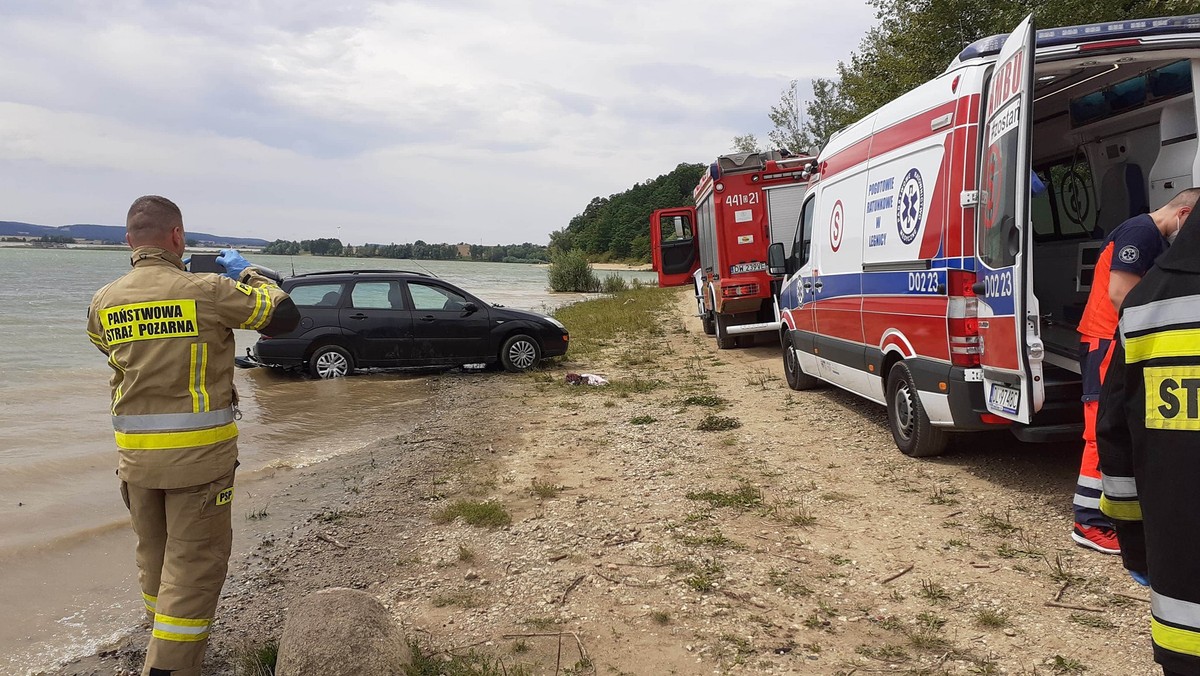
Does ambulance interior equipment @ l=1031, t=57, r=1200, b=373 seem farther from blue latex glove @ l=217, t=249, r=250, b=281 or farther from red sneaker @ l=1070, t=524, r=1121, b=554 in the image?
blue latex glove @ l=217, t=249, r=250, b=281

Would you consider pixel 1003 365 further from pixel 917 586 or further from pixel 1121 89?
pixel 1121 89

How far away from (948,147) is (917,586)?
2.96m

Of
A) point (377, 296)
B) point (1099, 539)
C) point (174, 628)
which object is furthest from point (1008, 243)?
point (377, 296)

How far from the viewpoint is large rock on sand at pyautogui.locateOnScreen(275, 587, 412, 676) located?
3.03 m

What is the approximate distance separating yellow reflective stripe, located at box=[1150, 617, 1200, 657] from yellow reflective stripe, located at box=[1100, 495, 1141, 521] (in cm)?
24

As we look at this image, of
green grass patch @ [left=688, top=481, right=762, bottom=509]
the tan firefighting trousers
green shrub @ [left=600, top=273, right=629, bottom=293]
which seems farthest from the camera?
green shrub @ [left=600, top=273, right=629, bottom=293]

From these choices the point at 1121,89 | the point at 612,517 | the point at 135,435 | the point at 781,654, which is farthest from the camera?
the point at 1121,89

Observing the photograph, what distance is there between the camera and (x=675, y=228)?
1794 cm

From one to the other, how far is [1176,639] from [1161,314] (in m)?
0.67

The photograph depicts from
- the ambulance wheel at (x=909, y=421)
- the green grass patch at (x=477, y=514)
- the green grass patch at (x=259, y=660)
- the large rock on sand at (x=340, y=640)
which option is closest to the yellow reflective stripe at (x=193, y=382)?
the large rock on sand at (x=340, y=640)

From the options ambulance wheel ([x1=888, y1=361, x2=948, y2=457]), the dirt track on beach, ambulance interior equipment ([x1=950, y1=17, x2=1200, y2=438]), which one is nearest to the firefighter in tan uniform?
the dirt track on beach

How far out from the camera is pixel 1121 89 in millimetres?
5934

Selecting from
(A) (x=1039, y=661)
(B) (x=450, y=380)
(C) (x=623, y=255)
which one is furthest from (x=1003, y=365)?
(C) (x=623, y=255)

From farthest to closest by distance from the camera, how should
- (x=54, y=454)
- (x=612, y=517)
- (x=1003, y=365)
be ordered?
1. (x=54, y=454)
2. (x=612, y=517)
3. (x=1003, y=365)
